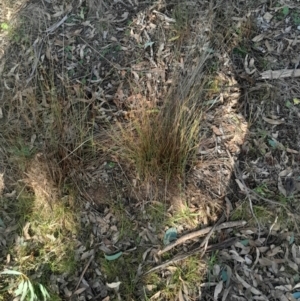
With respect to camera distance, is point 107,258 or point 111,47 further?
point 111,47

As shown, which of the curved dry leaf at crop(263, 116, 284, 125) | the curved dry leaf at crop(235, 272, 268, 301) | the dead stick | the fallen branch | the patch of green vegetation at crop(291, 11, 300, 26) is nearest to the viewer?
the curved dry leaf at crop(235, 272, 268, 301)

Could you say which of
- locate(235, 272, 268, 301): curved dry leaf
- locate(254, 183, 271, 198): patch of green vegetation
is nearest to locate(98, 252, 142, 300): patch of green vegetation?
locate(235, 272, 268, 301): curved dry leaf

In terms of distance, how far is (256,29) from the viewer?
3.02m

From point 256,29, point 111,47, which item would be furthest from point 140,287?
point 256,29

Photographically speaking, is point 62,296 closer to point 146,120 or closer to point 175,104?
point 146,120

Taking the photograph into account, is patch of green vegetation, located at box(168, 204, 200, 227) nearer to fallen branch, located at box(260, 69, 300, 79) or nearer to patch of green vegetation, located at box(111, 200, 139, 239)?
patch of green vegetation, located at box(111, 200, 139, 239)

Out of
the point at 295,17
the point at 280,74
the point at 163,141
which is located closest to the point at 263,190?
the point at 163,141

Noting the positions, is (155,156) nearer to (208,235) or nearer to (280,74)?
(208,235)

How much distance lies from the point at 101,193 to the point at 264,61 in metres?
1.30

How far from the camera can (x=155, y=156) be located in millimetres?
2553

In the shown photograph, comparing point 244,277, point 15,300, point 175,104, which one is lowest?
point 244,277

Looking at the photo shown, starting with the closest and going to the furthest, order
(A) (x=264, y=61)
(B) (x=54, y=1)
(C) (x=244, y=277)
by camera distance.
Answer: (C) (x=244, y=277) < (A) (x=264, y=61) < (B) (x=54, y=1)

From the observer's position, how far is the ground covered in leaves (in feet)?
8.11

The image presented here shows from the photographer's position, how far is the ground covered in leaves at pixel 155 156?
2.47 metres
